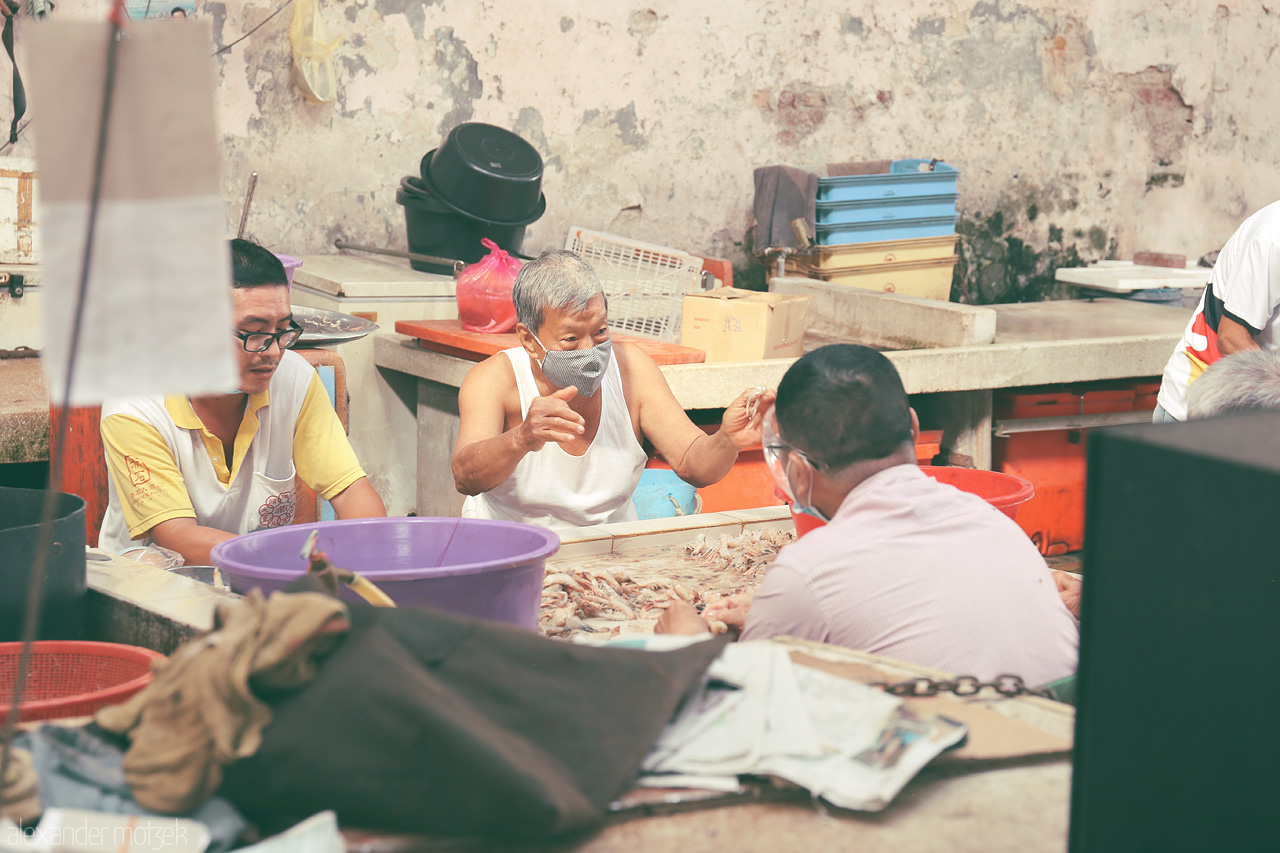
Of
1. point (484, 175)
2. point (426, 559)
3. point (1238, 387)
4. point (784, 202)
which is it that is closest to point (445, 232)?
point (484, 175)

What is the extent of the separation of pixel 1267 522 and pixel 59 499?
63.7 inches

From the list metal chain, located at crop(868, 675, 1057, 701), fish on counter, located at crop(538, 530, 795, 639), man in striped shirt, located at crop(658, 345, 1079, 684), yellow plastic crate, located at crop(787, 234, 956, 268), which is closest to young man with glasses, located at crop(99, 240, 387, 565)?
fish on counter, located at crop(538, 530, 795, 639)

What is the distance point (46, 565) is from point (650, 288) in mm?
4109

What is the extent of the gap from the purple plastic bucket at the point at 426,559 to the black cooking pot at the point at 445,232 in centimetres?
376

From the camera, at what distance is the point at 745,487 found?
473 centimetres

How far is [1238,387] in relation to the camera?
Result: 95.0 inches

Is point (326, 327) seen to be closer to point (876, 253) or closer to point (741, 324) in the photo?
point (741, 324)

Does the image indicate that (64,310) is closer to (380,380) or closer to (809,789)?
(809,789)

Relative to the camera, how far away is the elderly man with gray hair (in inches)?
127

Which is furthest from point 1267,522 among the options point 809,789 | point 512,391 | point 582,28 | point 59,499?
point 582,28

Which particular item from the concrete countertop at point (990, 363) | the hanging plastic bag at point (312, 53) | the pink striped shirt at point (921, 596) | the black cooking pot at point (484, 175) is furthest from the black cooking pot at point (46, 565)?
the hanging plastic bag at point (312, 53)

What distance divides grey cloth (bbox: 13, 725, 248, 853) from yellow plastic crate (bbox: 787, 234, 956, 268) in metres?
6.02

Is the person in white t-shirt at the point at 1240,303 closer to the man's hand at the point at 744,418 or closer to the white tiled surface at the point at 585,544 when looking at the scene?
the man's hand at the point at 744,418

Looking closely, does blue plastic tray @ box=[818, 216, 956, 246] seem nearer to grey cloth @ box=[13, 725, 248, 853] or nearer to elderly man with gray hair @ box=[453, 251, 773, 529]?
elderly man with gray hair @ box=[453, 251, 773, 529]
